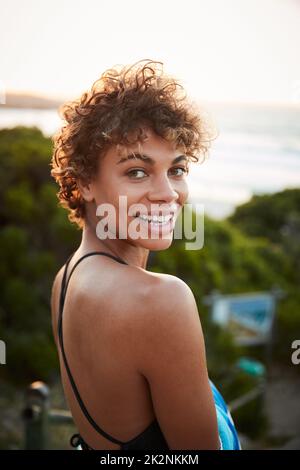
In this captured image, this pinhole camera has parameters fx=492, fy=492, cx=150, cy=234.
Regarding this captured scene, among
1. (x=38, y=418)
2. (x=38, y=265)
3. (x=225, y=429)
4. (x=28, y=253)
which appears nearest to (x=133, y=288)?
(x=225, y=429)

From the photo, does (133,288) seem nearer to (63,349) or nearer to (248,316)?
(63,349)

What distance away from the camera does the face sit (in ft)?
4.05

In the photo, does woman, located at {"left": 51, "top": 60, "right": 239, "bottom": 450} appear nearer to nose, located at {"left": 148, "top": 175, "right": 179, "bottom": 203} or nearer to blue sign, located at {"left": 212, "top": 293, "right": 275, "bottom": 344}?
nose, located at {"left": 148, "top": 175, "right": 179, "bottom": 203}

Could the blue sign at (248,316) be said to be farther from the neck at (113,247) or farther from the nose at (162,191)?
the nose at (162,191)

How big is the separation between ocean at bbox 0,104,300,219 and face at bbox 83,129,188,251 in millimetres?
4506

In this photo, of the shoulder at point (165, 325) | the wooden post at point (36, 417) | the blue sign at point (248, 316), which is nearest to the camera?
the shoulder at point (165, 325)

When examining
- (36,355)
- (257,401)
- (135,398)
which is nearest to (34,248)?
(36,355)

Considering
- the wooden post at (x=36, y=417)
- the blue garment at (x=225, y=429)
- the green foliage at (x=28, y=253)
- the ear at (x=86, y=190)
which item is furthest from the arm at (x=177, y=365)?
the green foliage at (x=28, y=253)

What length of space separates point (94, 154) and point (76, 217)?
12.2 inches

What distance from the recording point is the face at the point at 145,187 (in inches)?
48.6

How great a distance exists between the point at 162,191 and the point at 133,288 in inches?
10.3
